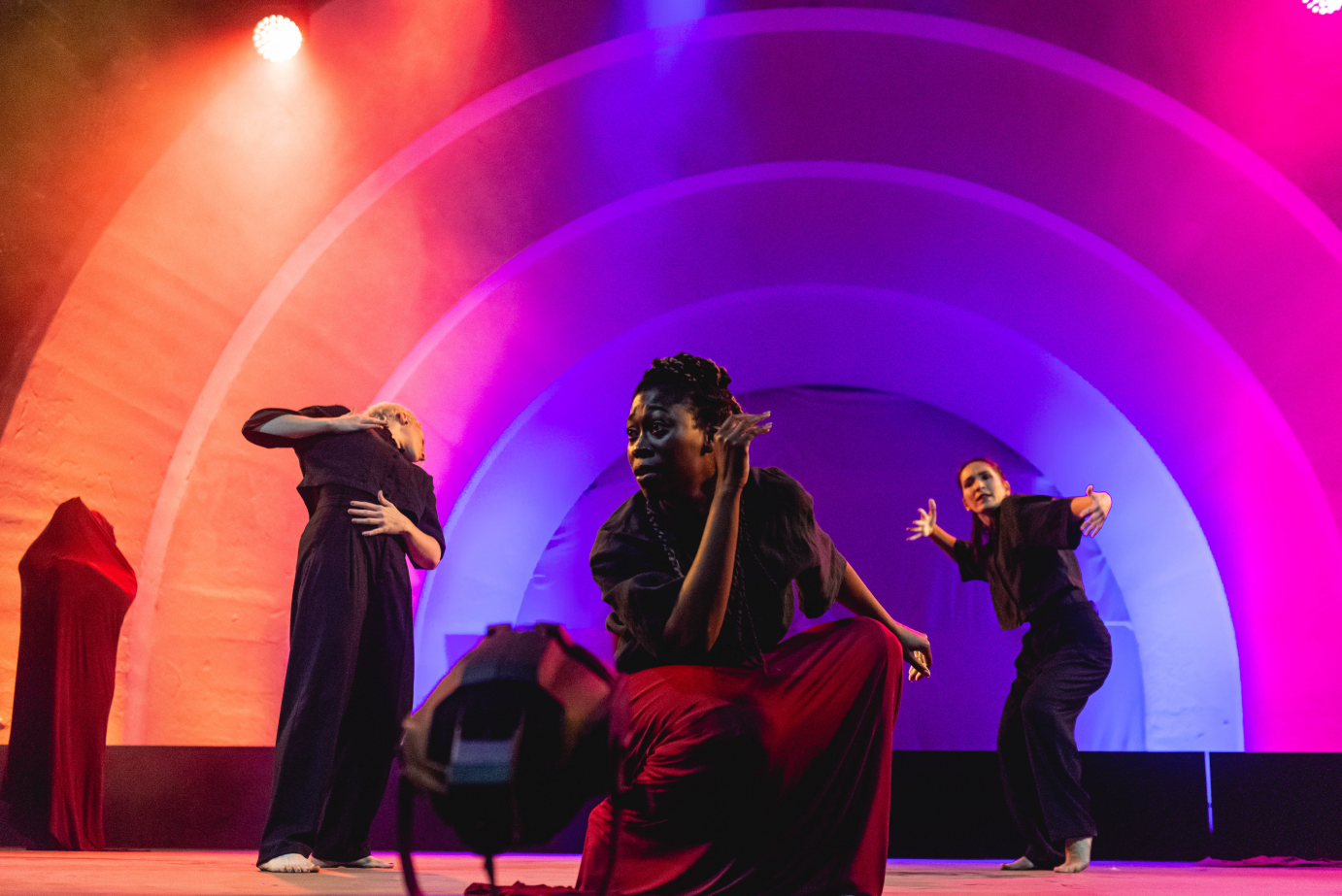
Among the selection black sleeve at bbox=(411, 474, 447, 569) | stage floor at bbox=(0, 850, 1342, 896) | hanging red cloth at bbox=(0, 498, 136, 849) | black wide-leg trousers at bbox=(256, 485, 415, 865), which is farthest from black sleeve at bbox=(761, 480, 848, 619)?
hanging red cloth at bbox=(0, 498, 136, 849)

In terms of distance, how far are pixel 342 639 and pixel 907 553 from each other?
6095 mm

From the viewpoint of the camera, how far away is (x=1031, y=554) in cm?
478

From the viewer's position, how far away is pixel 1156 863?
5.03 meters

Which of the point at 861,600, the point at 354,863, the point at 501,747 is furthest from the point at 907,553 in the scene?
the point at 501,747

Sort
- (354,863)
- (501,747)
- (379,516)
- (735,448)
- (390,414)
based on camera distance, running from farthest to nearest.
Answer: (390,414)
(379,516)
(354,863)
(735,448)
(501,747)

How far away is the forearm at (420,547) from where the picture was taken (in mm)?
3914

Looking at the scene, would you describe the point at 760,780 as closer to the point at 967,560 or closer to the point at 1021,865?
the point at 1021,865

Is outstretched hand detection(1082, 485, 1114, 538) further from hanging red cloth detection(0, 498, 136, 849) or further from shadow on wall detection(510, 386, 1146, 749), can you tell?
hanging red cloth detection(0, 498, 136, 849)

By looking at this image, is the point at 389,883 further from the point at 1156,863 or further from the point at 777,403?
the point at 777,403

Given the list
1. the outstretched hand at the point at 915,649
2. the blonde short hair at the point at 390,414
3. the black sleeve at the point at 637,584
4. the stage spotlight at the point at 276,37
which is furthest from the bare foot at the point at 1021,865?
the stage spotlight at the point at 276,37

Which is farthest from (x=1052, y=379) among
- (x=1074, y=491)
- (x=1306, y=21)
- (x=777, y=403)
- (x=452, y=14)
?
(x=452, y=14)

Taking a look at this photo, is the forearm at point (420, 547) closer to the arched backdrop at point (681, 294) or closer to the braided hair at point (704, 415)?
the braided hair at point (704, 415)

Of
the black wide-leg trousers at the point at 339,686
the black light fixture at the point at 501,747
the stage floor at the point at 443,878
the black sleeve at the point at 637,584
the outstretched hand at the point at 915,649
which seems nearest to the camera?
the black light fixture at the point at 501,747

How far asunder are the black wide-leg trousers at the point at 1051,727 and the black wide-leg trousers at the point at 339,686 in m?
2.61
